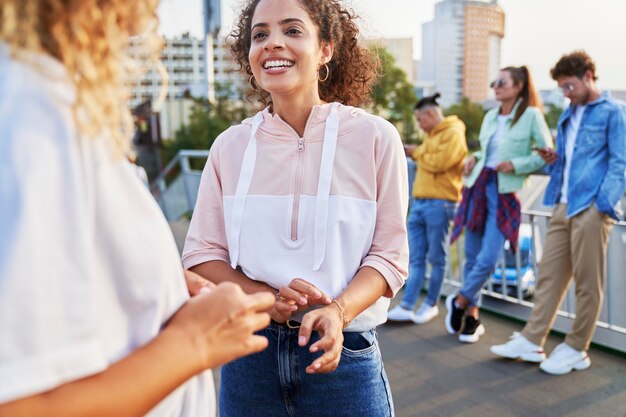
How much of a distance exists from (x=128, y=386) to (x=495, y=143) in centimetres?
428

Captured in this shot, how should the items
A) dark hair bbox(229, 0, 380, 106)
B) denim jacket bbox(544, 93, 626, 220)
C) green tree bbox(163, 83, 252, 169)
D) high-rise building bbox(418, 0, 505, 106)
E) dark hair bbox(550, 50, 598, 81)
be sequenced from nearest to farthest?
Answer: 1. dark hair bbox(229, 0, 380, 106)
2. denim jacket bbox(544, 93, 626, 220)
3. dark hair bbox(550, 50, 598, 81)
4. green tree bbox(163, 83, 252, 169)
5. high-rise building bbox(418, 0, 505, 106)

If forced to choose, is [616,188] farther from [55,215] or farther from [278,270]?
[55,215]

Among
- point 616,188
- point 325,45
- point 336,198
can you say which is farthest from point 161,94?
point 616,188

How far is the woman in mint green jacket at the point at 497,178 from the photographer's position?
4496 millimetres

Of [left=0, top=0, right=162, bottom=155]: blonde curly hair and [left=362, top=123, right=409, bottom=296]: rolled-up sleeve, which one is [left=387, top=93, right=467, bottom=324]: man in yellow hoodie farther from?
[left=0, top=0, right=162, bottom=155]: blonde curly hair

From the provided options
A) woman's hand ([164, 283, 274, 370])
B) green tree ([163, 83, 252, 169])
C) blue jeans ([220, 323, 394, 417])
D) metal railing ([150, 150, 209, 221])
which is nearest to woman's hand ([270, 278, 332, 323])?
blue jeans ([220, 323, 394, 417])

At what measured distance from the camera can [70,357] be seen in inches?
27.2

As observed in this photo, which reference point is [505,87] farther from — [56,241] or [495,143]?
[56,241]

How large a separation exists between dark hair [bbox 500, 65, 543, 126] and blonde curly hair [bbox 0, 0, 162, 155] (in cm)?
415

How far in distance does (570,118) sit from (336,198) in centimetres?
305

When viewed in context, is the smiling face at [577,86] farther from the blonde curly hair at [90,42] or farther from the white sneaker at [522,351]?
Answer: the blonde curly hair at [90,42]

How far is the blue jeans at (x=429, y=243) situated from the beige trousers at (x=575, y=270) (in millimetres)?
1015

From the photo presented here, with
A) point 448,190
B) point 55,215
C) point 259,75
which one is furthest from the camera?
point 448,190

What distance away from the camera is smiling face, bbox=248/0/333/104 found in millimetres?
1663
